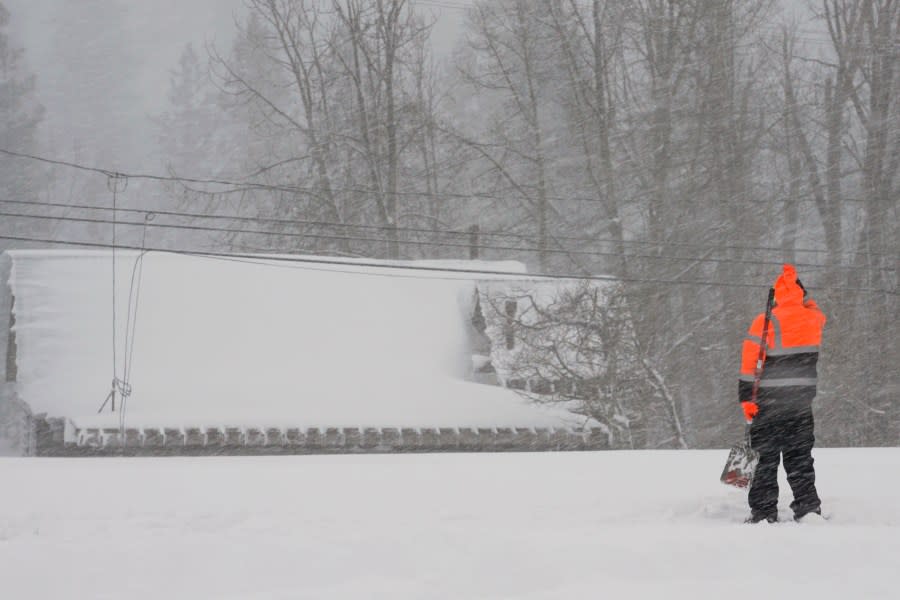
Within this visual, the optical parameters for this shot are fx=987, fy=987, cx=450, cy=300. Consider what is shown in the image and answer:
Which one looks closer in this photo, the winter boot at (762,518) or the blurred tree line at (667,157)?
the winter boot at (762,518)

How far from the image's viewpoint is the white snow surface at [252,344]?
20.2 m

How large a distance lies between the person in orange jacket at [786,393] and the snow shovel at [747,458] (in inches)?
0.9

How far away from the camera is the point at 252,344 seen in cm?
2236

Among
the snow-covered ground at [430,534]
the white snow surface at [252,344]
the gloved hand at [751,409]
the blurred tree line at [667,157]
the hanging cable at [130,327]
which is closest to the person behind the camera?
the snow-covered ground at [430,534]

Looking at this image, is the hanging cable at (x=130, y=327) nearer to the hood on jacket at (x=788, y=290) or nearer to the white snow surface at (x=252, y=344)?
the white snow surface at (x=252, y=344)

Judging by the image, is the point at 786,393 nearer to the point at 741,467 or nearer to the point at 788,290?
the point at 741,467

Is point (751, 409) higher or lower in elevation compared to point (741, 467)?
higher

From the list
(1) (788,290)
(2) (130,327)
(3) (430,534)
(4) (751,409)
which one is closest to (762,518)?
(4) (751,409)

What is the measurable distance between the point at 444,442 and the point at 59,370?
8266mm

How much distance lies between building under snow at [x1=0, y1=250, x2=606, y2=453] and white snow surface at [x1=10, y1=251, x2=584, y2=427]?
0.04 m

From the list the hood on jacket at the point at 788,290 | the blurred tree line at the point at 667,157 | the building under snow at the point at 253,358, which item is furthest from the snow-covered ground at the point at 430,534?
the blurred tree line at the point at 667,157

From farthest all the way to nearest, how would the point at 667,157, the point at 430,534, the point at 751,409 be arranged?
1. the point at 667,157
2. the point at 751,409
3. the point at 430,534

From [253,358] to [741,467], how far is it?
16.3 metres

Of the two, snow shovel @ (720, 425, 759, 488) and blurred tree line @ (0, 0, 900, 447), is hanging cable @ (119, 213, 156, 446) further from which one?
snow shovel @ (720, 425, 759, 488)
